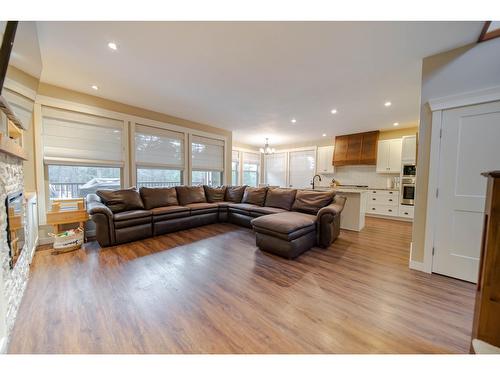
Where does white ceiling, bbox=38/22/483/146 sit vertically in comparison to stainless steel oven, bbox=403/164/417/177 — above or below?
above

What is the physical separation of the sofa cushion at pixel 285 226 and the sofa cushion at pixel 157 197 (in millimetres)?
2119

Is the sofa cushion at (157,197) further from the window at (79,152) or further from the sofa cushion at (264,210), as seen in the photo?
the sofa cushion at (264,210)

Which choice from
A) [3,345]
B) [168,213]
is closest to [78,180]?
→ [168,213]

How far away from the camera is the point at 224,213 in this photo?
15.2 feet

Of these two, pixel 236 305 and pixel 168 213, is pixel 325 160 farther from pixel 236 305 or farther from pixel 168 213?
pixel 236 305

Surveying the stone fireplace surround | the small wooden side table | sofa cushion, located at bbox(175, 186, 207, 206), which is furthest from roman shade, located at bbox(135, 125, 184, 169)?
the stone fireplace surround

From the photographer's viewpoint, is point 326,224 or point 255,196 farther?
point 255,196

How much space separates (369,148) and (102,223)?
6.75 metres

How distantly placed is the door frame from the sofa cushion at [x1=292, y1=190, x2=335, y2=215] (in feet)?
4.70

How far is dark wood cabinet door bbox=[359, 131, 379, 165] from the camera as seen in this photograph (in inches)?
224

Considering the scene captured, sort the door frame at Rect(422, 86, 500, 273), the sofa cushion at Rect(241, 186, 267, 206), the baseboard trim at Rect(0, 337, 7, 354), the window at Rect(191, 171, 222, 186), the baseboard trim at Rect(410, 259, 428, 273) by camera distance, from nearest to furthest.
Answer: the baseboard trim at Rect(0, 337, 7, 354) → the door frame at Rect(422, 86, 500, 273) → the baseboard trim at Rect(410, 259, 428, 273) → the sofa cushion at Rect(241, 186, 267, 206) → the window at Rect(191, 171, 222, 186)

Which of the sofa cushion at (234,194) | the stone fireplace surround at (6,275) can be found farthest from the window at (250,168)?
the stone fireplace surround at (6,275)

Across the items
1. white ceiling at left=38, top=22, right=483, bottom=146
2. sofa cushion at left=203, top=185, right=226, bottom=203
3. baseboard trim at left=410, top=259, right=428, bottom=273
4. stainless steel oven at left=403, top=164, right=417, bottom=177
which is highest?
white ceiling at left=38, top=22, right=483, bottom=146

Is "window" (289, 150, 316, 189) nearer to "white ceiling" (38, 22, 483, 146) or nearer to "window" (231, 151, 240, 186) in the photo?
"window" (231, 151, 240, 186)
